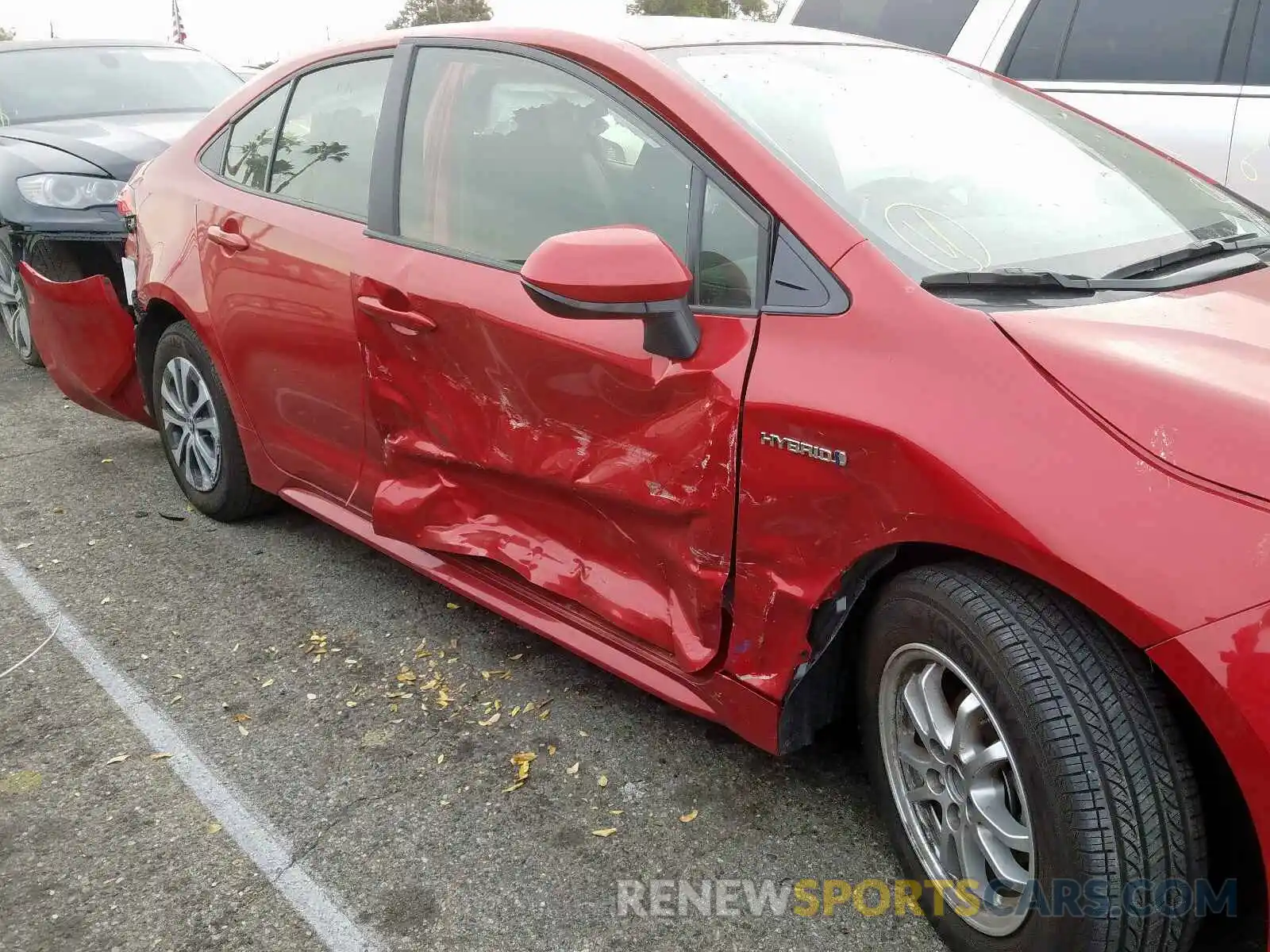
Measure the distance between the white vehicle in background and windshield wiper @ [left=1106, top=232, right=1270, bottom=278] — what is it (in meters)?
2.09

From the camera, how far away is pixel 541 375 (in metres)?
2.51

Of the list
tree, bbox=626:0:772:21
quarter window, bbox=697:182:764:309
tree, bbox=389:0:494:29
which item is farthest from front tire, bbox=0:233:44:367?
tree, bbox=389:0:494:29

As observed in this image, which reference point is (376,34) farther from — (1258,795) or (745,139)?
(1258,795)

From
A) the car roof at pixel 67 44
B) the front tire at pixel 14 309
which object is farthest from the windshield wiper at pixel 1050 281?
the car roof at pixel 67 44

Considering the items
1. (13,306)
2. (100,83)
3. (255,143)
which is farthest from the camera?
(100,83)

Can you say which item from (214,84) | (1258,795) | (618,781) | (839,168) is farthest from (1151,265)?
(214,84)

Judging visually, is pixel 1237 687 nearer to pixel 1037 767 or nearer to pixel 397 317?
pixel 1037 767

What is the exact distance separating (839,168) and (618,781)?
141 cm

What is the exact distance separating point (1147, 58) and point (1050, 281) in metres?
3.24

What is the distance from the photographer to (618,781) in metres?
2.61

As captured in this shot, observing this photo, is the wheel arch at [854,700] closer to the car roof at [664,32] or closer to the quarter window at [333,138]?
the car roof at [664,32]

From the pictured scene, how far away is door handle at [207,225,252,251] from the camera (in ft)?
11.4

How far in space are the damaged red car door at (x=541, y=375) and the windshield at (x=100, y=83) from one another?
4.63 meters

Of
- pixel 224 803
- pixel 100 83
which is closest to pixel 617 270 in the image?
pixel 224 803
